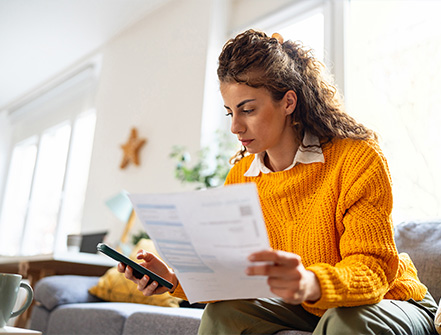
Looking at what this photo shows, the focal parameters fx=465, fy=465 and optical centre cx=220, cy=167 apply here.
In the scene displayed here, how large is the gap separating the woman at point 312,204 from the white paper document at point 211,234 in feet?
0.24

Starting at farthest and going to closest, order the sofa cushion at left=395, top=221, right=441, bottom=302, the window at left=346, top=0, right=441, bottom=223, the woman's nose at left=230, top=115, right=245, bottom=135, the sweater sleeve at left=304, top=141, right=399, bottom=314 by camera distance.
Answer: the window at left=346, top=0, right=441, bottom=223 < the sofa cushion at left=395, top=221, right=441, bottom=302 < the woman's nose at left=230, top=115, right=245, bottom=135 < the sweater sleeve at left=304, top=141, right=399, bottom=314

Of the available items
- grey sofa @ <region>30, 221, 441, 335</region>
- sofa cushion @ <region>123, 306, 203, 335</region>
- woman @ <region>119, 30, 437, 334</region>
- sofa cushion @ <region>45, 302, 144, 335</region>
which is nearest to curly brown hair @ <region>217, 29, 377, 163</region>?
woman @ <region>119, 30, 437, 334</region>

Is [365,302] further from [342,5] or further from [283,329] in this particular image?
[342,5]

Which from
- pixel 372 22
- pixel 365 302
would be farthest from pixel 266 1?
pixel 365 302

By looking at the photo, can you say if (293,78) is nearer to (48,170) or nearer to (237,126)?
(237,126)

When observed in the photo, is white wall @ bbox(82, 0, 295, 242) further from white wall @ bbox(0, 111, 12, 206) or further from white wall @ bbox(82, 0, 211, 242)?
white wall @ bbox(0, 111, 12, 206)

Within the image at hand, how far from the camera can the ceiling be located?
421 cm

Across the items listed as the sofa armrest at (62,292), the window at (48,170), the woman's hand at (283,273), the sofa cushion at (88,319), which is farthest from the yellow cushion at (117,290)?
the window at (48,170)

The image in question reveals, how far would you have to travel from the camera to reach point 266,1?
3.41 meters

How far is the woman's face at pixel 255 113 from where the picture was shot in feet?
3.95

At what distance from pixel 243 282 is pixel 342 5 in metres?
2.49

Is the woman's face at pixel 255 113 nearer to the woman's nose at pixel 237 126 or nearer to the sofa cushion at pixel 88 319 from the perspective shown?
the woman's nose at pixel 237 126

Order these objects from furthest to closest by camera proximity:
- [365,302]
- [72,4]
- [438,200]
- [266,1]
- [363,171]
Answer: [72,4], [266,1], [438,200], [363,171], [365,302]

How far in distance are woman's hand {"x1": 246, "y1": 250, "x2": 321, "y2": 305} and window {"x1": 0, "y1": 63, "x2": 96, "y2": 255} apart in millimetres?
4398
